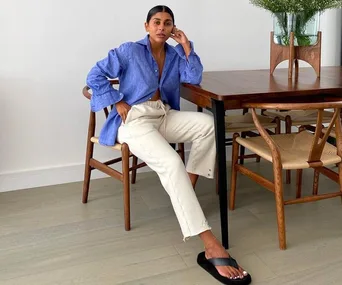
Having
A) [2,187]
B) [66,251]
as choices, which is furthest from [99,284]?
[2,187]

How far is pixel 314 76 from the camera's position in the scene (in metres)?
2.37

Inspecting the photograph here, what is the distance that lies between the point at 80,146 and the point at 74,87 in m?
0.38

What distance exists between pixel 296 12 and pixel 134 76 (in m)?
0.87

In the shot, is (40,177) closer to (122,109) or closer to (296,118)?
(122,109)

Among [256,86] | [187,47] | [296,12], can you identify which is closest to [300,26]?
[296,12]

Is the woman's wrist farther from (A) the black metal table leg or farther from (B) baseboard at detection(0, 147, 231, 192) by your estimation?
(B) baseboard at detection(0, 147, 231, 192)

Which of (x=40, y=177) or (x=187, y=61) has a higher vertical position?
(x=187, y=61)

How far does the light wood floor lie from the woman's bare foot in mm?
68

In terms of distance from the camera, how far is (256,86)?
2061mm

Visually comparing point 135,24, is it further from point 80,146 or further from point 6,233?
point 6,233

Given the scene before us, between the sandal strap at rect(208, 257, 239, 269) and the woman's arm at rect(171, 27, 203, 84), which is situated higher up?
the woman's arm at rect(171, 27, 203, 84)

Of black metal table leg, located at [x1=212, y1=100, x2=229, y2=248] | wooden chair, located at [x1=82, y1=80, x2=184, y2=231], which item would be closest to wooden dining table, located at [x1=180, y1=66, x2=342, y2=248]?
black metal table leg, located at [x1=212, y1=100, x2=229, y2=248]

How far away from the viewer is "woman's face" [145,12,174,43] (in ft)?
6.74

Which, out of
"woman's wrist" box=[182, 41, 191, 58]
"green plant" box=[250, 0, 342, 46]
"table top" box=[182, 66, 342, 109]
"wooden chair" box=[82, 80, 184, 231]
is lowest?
"wooden chair" box=[82, 80, 184, 231]
